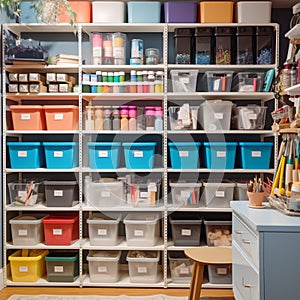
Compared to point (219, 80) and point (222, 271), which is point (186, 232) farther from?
point (219, 80)

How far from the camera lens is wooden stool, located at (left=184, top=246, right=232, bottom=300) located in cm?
308

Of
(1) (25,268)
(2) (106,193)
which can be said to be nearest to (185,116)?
(2) (106,193)

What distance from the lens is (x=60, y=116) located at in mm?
3982

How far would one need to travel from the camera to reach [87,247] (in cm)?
396

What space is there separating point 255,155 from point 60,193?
1.65 metres

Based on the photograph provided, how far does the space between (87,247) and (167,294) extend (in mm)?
757

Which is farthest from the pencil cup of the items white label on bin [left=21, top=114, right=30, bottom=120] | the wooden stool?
white label on bin [left=21, top=114, right=30, bottom=120]

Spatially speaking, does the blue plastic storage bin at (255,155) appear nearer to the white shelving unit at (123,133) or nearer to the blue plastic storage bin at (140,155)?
the white shelving unit at (123,133)

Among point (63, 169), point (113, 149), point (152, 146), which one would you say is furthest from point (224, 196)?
point (63, 169)

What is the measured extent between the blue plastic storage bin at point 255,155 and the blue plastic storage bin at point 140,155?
29.6 inches

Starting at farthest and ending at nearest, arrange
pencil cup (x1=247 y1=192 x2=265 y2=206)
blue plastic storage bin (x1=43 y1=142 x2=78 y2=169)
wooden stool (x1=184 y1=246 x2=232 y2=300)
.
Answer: blue plastic storage bin (x1=43 y1=142 x2=78 y2=169)
wooden stool (x1=184 y1=246 x2=232 y2=300)
pencil cup (x1=247 y1=192 x2=265 y2=206)

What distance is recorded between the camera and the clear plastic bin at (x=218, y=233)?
3939 mm

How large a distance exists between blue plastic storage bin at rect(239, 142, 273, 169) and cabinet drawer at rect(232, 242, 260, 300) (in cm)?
122

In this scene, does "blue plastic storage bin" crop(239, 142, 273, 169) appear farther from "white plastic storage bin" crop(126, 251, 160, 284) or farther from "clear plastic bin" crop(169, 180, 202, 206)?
"white plastic storage bin" crop(126, 251, 160, 284)
